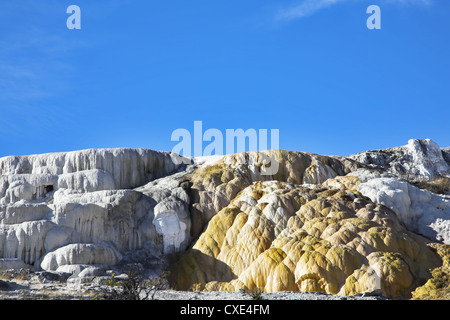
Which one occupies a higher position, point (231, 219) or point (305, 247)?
point (231, 219)

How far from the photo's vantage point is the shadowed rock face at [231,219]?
899 inches

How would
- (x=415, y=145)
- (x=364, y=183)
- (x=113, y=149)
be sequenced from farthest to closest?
(x=415, y=145) → (x=113, y=149) → (x=364, y=183)

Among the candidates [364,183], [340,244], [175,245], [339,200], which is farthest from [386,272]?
[175,245]

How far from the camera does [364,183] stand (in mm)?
28453

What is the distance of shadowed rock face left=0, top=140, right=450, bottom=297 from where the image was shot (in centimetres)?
2284

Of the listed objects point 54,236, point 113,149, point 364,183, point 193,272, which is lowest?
point 193,272

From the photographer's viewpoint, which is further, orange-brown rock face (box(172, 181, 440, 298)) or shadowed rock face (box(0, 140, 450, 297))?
shadowed rock face (box(0, 140, 450, 297))

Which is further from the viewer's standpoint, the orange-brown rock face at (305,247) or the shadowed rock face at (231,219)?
the shadowed rock face at (231,219)

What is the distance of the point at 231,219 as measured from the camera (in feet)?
86.7

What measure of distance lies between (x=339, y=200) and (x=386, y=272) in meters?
4.90

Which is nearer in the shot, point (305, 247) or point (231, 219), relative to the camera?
point (305, 247)
